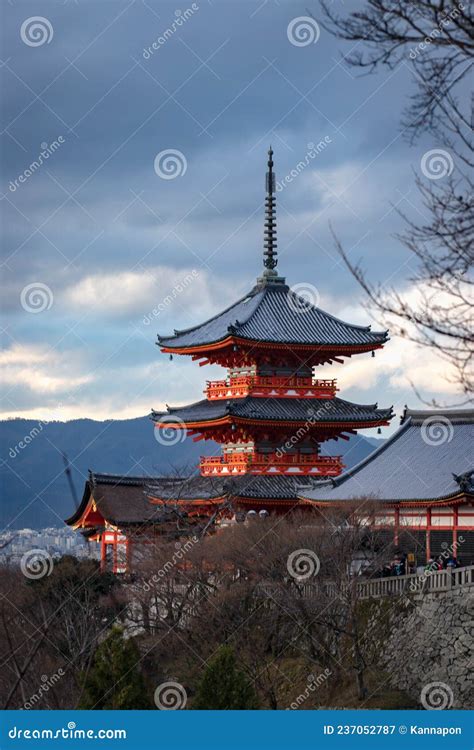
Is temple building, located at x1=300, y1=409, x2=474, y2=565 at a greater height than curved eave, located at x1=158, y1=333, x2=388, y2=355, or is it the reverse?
curved eave, located at x1=158, y1=333, x2=388, y2=355

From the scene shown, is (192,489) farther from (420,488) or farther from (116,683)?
(116,683)

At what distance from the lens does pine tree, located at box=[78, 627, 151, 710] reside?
2367 centimetres

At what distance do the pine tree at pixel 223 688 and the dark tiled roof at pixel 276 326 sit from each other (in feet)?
61.9

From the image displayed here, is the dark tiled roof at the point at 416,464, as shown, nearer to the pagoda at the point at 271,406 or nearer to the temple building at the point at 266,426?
the temple building at the point at 266,426

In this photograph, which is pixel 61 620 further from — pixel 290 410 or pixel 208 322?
pixel 208 322

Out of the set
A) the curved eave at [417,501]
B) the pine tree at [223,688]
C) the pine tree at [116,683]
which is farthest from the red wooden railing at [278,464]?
the pine tree at [223,688]

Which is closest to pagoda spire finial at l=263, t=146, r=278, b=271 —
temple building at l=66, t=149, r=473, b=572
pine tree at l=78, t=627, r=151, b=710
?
temple building at l=66, t=149, r=473, b=572

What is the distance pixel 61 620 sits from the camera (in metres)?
33.5

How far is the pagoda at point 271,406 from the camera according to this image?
4156 centimetres

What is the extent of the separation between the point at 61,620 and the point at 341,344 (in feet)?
46.4

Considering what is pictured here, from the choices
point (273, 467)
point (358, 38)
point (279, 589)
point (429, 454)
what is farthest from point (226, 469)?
point (358, 38)

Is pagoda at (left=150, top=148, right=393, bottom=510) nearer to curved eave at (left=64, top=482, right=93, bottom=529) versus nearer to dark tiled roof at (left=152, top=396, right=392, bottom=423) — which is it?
dark tiled roof at (left=152, top=396, right=392, bottom=423)

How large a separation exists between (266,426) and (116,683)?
18.7 m

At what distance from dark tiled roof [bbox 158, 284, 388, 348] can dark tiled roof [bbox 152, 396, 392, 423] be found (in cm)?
194
